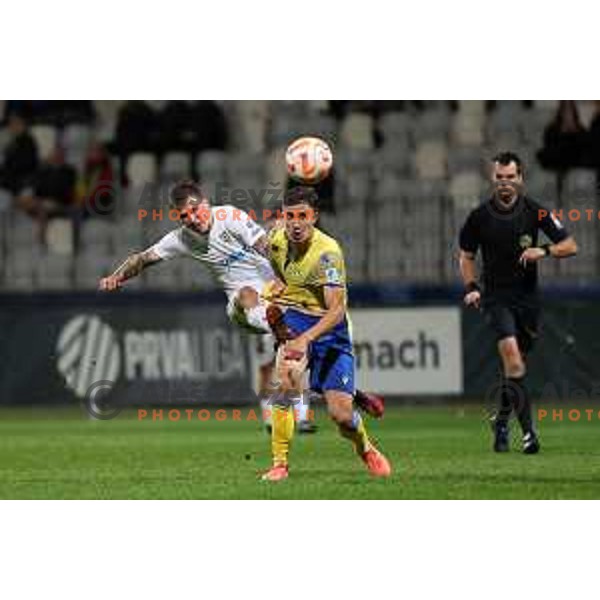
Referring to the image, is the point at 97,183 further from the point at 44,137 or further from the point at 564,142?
the point at 564,142

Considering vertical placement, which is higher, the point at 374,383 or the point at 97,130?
the point at 97,130

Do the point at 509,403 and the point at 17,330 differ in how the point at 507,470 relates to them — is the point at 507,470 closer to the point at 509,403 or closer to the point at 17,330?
the point at 509,403

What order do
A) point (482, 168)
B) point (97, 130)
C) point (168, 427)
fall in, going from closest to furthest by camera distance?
1. point (168, 427)
2. point (482, 168)
3. point (97, 130)

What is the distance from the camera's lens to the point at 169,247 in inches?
532

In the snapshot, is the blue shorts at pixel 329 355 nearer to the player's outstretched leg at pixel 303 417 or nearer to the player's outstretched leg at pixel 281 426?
the player's outstretched leg at pixel 281 426

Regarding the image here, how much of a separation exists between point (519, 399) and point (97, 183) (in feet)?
34.0

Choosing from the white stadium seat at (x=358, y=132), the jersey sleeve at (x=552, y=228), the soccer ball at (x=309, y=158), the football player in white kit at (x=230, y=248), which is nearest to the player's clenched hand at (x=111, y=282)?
the football player in white kit at (x=230, y=248)

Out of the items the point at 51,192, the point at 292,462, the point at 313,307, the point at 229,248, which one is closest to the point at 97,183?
the point at 51,192

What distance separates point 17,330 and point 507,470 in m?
9.18

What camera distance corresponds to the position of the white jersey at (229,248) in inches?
549

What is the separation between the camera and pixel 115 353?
19594 mm

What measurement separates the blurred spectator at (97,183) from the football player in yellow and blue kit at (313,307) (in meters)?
11.3

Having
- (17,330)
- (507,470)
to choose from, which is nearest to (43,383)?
(17,330)

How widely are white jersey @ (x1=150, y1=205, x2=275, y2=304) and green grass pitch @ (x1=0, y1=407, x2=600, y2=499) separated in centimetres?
131
